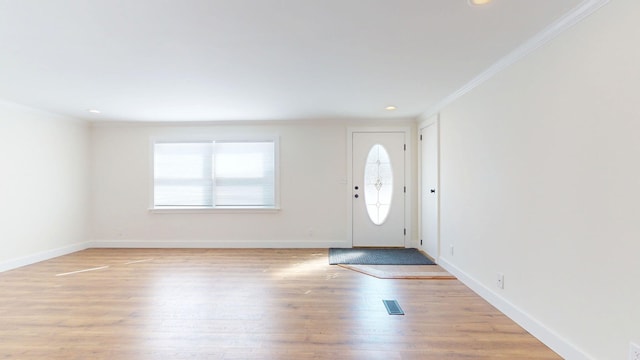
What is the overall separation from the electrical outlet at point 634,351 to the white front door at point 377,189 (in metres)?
3.54

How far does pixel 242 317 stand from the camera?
2564 mm

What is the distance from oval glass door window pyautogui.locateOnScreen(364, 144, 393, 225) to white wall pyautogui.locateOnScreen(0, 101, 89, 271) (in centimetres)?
480

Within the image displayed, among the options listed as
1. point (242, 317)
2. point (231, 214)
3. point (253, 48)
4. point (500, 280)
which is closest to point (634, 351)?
point (500, 280)

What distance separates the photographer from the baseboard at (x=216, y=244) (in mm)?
5125

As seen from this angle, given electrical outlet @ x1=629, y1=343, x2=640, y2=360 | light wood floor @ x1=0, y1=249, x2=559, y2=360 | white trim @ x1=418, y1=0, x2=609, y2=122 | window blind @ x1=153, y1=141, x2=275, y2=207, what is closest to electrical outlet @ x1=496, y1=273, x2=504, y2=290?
light wood floor @ x1=0, y1=249, x2=559, y2=360

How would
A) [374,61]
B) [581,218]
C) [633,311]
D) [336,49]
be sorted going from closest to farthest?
1. [633,311]
2. [581,218]
3. [336,49]
4. [374,61]

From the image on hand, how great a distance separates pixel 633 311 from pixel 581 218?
0.53 meters

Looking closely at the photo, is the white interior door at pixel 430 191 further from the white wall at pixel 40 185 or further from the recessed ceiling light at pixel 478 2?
the white wall at pixel 40 185

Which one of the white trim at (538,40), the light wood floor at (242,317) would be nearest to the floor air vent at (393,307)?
the light wood floor at (242,317)

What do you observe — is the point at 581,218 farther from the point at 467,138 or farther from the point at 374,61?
the point at 374,61

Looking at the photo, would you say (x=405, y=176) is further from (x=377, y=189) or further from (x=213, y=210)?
(x=213, y=210)

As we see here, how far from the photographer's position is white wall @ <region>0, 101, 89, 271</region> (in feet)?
12.9

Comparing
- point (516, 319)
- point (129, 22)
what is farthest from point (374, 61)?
point (516, 319)

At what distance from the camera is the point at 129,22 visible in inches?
76.2
